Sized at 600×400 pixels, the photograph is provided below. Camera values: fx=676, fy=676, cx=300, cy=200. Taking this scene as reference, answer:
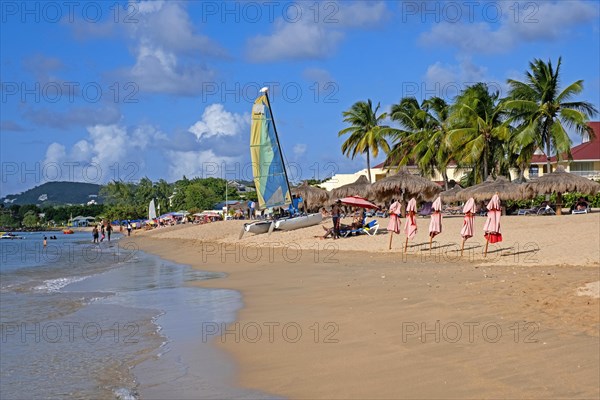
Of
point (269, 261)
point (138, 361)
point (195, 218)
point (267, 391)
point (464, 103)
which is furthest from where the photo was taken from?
point (195, 218)

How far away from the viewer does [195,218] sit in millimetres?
71938

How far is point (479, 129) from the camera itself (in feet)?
124

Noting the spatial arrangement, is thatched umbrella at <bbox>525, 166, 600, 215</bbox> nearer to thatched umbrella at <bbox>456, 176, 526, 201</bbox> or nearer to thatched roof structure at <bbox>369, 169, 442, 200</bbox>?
thatched umbrella at <bbox>456, 176, 526, 201</bbox>

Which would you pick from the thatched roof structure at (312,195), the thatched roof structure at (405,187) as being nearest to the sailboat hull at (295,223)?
the thatched roof structure at (405,187)

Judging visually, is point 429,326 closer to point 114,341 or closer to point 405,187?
point 114,341

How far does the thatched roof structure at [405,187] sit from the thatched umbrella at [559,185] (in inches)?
187

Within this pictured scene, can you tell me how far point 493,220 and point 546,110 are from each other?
63.6 feet

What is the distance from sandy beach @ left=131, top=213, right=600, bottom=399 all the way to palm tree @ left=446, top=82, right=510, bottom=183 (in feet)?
64.3

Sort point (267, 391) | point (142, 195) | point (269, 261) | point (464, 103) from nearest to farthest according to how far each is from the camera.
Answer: point (267, 391) < point (269, 261) < point (464, 103) < point (142, 195)

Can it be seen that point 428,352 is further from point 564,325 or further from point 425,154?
point 425,154

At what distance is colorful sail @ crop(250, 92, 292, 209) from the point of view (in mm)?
33000

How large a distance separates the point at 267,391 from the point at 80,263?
2418 centimetres

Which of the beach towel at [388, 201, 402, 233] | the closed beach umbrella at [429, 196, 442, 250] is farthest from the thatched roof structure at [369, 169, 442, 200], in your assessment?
the closed beach umbrella at [429, 196, 442, 250]

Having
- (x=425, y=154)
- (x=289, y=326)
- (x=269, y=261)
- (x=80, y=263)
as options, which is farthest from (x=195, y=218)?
(x=289, y=326)
